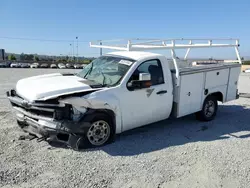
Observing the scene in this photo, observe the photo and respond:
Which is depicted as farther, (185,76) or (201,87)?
(201,87)

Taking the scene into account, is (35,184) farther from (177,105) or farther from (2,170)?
(177,105)

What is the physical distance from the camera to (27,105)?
4.10m

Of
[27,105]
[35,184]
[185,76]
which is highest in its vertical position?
[185,76]

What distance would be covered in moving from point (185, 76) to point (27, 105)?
11.8 feet

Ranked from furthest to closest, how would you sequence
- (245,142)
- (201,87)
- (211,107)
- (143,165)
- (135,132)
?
(211,107), (201,87), (135,132), (245,142), (143,165)

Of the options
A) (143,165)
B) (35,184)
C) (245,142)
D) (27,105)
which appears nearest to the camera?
(35,184)

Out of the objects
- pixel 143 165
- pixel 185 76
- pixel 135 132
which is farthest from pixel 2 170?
pixel 185 76

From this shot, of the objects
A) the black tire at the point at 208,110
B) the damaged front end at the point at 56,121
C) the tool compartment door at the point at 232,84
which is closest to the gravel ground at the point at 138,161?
the damaged front end at the point at 56,121

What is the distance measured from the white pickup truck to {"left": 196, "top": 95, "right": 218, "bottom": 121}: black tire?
154mm

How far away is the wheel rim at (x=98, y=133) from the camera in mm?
→ 4312

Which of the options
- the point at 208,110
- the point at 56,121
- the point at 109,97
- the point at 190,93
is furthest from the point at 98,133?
the point at 208,110

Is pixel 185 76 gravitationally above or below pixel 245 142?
above

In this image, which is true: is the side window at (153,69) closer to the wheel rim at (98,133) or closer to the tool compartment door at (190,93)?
the tool compartment door at (190,93)

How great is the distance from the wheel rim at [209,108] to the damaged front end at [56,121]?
3.78 m
